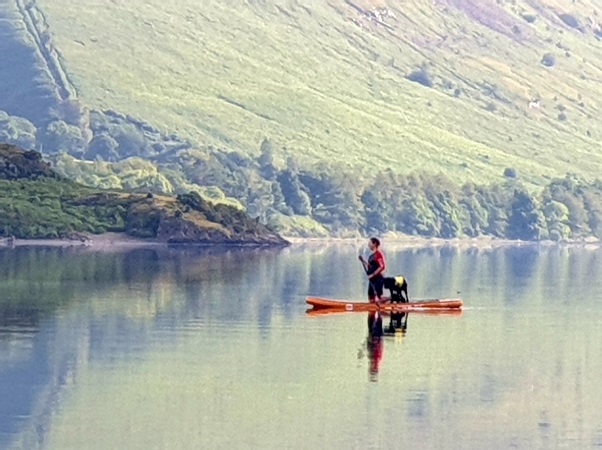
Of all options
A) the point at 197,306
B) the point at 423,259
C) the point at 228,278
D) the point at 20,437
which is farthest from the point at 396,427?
the point at 423,259

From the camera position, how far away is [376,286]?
255ft

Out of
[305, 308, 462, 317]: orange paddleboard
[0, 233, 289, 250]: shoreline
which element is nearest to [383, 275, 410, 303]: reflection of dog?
[305, 308, 462, 317]: orange paddleboard

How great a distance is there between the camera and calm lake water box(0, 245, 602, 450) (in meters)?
42.7

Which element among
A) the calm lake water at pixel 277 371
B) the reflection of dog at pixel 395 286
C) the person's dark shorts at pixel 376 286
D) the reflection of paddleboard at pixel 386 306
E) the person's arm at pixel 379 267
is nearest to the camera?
the calm lake water at pixel 277 371

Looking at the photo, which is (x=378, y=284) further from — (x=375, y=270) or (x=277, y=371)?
(x=277, y=371)

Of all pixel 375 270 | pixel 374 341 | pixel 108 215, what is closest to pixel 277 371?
pixel 374 341

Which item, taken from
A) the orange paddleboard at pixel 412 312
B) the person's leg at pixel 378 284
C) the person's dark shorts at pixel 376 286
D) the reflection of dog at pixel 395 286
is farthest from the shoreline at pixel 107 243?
the reflection of dog at pixel 395 286

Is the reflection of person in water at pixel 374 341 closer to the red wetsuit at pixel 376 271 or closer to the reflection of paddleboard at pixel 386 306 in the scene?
the reflection of paddleboard at pixel 386 306

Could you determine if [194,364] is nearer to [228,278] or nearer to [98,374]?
[98,374]

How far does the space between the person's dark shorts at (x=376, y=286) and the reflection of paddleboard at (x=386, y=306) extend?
1.02 meters

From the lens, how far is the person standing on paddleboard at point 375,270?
76.1 m

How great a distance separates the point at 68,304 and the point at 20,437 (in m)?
37.3

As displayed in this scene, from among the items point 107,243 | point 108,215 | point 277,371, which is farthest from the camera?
point 108,215

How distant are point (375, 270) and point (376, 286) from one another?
1.65 m
